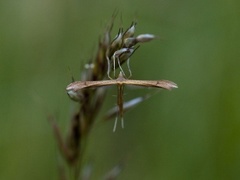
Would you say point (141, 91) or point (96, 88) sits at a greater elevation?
point (96, 88)

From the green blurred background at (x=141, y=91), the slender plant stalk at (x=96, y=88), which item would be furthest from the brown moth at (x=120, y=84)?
the green blurred background at (x=141, y=91)

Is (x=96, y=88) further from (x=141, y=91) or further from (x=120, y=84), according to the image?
(x=141, y=91)

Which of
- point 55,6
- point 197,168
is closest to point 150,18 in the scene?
point 55,6

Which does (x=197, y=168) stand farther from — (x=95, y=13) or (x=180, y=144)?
(x=95, y=13)

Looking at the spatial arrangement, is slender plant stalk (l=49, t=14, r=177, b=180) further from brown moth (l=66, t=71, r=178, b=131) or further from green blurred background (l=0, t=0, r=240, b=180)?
green blurred background (l=0, t=0, r=240, b=180)

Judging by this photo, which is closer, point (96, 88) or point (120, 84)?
point (120, 84)

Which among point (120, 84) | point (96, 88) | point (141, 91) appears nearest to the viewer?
point (120, 84)

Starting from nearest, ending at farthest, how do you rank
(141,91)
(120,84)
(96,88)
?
(120,84)
(96,88)
(141,91)

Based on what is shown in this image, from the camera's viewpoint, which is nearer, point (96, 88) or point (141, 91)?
point (96, 88)

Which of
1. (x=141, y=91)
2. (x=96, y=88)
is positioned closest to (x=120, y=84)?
(x=96, y=88)
